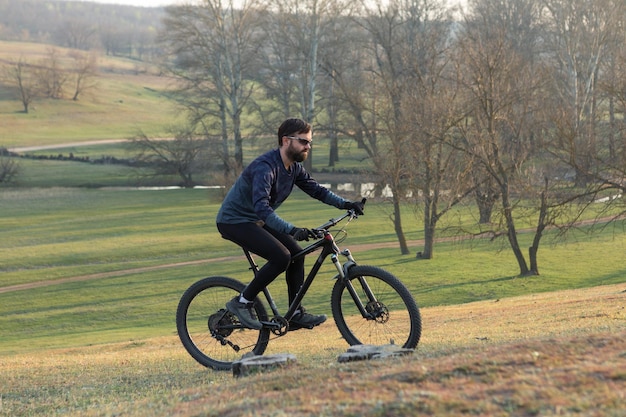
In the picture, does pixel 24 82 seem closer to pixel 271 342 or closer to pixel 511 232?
pixel 511 232

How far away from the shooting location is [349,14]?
66.6 m

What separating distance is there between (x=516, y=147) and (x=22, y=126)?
9465 cm

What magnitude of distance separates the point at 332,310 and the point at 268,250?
0.87 metres

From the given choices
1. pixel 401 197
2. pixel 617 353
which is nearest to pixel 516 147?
pixel 401 197

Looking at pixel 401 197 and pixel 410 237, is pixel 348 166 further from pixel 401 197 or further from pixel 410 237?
pixel 401 197

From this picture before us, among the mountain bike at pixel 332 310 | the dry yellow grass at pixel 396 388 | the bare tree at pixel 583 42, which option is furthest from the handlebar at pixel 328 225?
the bare tree at pixel 583 42

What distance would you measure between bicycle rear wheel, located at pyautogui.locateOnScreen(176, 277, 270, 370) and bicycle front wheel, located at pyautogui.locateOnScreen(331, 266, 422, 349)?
0.89m

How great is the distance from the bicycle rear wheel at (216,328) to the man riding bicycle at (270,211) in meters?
0.26

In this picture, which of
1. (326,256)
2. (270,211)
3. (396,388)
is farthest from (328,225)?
(396,388)

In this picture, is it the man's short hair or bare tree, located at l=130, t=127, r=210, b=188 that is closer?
the man's short hair

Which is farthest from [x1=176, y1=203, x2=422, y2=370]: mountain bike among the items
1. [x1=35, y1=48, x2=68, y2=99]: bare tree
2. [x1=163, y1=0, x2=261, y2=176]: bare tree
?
[x1=35, y1=48, x2=68, y2=99]: bare tree

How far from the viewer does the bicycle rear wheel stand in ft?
27.7

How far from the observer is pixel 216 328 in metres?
8.62

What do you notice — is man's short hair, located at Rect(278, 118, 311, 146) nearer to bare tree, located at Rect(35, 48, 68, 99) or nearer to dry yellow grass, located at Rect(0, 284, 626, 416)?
dry yellow grass, located at Rect(0, 284, 626, 416)
